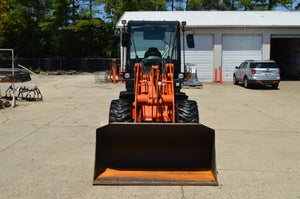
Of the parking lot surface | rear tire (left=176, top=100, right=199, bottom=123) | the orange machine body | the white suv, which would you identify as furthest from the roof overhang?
rear tire (left=176, top=100, right=199, bottom=123)

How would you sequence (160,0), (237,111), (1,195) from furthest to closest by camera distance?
(160,0), (237,111), (1,195)

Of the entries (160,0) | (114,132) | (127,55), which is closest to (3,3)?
(160,0)

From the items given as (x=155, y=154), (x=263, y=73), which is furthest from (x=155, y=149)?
(x=263, y=73)

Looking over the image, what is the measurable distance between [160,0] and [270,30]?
22.0 m

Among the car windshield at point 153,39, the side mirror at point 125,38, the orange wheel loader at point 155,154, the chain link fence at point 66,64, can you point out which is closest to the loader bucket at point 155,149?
the orange wheel loader at point 155,154

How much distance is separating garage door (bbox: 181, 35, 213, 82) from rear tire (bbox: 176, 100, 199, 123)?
16866 millimetres

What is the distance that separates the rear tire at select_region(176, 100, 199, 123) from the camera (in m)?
6.56

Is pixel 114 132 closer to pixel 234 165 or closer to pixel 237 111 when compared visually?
pixel 234 165

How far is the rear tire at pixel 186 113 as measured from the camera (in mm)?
6562

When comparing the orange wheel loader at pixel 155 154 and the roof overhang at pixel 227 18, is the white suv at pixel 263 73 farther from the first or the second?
the orange wheel loader at pixel 155 154

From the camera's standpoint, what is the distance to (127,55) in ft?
28.6

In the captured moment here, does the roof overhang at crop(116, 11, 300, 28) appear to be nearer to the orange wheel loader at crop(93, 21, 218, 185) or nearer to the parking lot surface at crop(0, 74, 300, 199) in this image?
the parking lot surface at crop(0, 74, 300, 199)

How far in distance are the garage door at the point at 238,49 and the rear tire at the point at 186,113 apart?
17588 millimetres

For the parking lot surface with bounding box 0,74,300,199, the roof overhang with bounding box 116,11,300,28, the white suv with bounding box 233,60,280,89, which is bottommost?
the parking lot surface with bounding box 0,74,300,199
